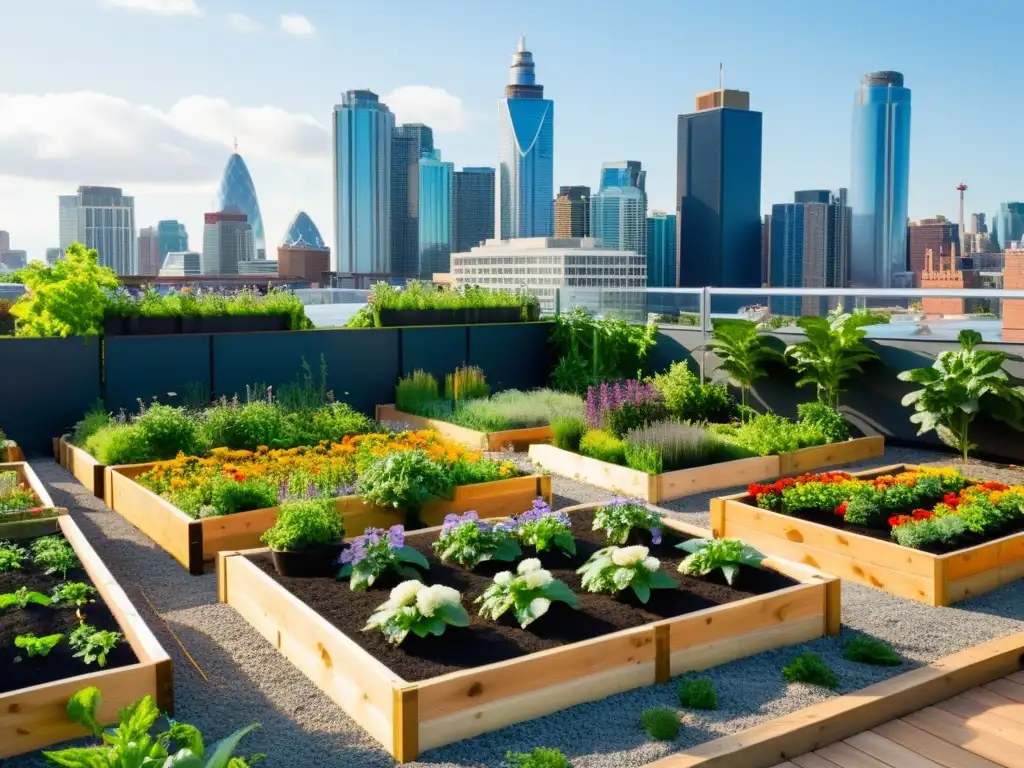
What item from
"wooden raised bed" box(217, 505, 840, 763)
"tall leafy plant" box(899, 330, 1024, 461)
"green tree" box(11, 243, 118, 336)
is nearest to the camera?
"wooden raised bed" box(217, 505, 840, 763)

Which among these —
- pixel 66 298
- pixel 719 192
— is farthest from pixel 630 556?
pixel 719 192

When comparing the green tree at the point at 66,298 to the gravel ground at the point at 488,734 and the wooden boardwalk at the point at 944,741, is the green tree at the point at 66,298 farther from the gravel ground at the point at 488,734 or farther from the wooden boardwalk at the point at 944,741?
the wooden boardwalk at the point at 944,741

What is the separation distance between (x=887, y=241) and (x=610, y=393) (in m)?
129

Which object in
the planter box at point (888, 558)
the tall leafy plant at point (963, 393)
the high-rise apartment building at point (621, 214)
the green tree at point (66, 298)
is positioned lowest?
the planter box at point (888, 558)

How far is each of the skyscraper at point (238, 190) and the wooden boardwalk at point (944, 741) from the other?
573 feet

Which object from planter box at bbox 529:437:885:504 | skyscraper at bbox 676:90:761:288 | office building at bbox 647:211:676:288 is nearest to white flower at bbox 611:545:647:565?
planter box at bbox 529:437:885:504

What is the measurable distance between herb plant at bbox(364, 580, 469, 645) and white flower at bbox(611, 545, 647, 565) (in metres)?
0.82

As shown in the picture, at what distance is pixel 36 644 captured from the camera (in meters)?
3.59

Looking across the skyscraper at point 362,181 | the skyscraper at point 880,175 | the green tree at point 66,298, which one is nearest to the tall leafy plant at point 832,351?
the green tree at point 66,298

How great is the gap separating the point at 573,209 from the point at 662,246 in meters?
10.9

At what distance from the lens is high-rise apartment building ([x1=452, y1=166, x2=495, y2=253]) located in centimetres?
10712

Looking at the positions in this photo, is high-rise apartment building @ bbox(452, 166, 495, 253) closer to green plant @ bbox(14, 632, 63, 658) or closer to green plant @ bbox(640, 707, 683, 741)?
green plant @ bbox(14, 632, 63, 658)

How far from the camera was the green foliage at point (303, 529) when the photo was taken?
4.74 m

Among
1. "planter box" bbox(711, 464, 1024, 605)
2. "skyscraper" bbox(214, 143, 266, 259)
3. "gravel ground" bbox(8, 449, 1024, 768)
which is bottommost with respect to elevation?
"gravel ground" bbox(8, 449, 1024, 768)
